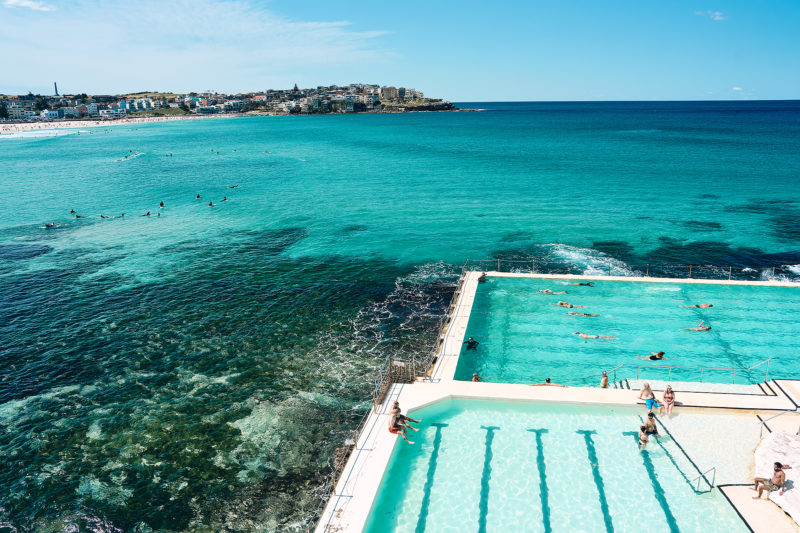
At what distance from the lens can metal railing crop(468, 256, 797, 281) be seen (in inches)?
1350

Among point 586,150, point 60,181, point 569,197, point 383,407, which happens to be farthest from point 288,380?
point 586,150

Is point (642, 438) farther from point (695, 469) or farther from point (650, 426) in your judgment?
point (695, 469)

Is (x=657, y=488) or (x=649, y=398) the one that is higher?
(x=649, y=398)

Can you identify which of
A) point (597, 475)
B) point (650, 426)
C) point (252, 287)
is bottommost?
point (597, 475)

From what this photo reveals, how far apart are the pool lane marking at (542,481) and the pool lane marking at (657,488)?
3061 mm

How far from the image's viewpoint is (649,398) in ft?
57.8

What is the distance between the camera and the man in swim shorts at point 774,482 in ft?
43.9

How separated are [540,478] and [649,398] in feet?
18.9

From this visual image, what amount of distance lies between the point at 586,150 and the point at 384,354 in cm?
9520

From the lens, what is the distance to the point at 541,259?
37.5 m

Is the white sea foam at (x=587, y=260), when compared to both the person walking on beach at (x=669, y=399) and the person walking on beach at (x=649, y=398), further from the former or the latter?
the person walking on beach at (x=669, y=399)

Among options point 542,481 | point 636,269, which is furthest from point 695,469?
point 636,269

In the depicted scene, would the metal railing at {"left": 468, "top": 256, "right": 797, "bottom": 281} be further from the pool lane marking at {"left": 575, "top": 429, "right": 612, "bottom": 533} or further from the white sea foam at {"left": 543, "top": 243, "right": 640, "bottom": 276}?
the pool lane marking at {"left": 575, "top": 429, "right": 612, "bottom": 533}

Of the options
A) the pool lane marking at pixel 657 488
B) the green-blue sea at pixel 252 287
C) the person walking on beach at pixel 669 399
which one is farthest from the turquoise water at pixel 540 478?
the green-blue sea at pixel 252 287
